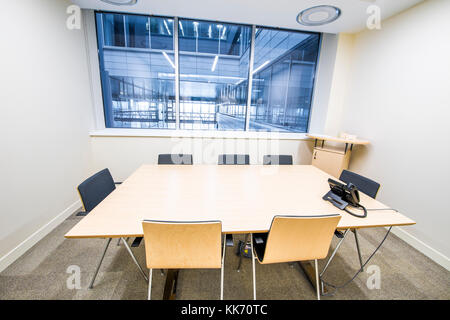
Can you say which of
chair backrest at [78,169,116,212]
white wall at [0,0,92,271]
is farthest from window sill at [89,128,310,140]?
chair backrest at [78,169,116,212]

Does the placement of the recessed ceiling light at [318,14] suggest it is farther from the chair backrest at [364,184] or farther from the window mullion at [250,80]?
the chair backrest at [364,184]

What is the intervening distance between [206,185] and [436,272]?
2438mm

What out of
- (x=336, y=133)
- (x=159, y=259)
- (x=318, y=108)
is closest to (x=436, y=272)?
(x=336, y=133)

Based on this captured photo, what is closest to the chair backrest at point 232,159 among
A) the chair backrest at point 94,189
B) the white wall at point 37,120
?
the chair backrest at point 94,189

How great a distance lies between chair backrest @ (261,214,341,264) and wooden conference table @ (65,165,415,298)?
0.34ft

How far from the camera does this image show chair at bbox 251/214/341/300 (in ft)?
3.70

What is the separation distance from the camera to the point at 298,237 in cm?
120

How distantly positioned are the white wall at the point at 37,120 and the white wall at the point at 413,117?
4354mm

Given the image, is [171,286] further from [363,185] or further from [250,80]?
[250,80]

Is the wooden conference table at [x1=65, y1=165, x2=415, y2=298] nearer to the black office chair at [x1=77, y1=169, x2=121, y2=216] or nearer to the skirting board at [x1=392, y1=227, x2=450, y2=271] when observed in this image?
the black office chair at [x1=77, y1=169, x2=121, y2=216]

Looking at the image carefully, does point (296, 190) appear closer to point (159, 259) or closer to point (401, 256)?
point (159, 259)

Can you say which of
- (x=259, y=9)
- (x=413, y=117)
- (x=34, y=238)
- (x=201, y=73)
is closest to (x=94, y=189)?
(x=34, y=238)
